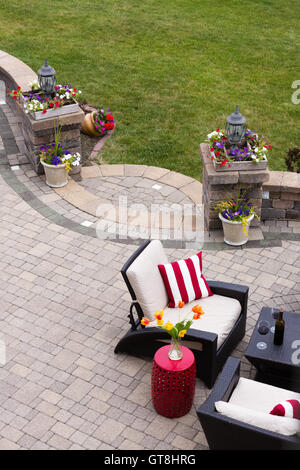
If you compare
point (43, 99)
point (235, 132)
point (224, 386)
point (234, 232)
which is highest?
point (235, 132)

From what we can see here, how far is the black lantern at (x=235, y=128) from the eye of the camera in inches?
372

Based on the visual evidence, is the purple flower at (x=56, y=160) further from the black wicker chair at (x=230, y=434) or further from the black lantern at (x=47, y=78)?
the black wicker chair at (x=230, y=434)

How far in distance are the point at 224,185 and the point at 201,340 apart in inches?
126

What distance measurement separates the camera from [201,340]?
23.8 ft

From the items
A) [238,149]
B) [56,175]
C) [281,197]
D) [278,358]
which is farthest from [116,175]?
[278,358]

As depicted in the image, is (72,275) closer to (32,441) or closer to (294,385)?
(32,441)

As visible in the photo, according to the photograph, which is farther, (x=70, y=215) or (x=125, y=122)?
(x=125, y=122)

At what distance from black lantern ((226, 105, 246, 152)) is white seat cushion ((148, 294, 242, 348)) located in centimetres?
264

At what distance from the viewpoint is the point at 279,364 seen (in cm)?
721

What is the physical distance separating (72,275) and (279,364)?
3.37m

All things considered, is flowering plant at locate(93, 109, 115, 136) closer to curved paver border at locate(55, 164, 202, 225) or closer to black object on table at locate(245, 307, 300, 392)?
curved paver border at locate(55, 164, 202, 225)

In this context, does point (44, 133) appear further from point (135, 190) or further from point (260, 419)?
point (260, 419)
